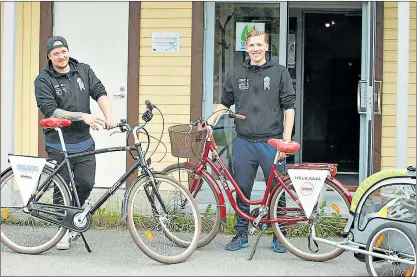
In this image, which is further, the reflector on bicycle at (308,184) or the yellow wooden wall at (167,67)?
the yellow wooden wall at (167,67)

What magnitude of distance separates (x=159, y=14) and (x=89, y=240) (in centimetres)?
250

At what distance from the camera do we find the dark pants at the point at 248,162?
4.80 metres

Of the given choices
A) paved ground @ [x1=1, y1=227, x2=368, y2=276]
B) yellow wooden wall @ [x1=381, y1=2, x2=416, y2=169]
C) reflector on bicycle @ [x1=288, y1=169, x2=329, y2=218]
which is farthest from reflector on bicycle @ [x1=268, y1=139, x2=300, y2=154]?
yellow wooden wall @ [x1=381, y1=2, x2=416, y2=169]

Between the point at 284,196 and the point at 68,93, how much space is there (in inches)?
70.1

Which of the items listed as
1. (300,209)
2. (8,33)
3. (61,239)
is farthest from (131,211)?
(8,33)

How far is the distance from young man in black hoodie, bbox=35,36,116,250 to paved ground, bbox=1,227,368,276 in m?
0.27

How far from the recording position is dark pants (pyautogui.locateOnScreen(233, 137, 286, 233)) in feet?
15.7

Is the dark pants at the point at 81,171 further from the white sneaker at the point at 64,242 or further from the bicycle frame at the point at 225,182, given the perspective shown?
the bicycle frame at the point at 225,182

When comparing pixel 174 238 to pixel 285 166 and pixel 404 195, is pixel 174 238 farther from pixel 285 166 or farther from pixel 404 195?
pixel 404 195

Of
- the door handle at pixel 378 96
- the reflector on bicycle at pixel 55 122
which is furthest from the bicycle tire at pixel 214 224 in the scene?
the door handle at pixel 378 96

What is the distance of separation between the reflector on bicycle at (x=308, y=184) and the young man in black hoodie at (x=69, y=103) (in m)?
1.38

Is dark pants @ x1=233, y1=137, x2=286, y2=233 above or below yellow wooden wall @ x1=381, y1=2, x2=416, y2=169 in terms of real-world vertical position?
below

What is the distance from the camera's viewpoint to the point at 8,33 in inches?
219

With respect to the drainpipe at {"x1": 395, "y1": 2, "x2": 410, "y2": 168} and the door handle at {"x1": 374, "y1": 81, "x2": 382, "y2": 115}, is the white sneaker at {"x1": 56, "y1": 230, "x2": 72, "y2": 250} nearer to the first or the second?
the drainpipe at {"x1": 395, "y1": 2, "x2": 410, "y2": 168}
